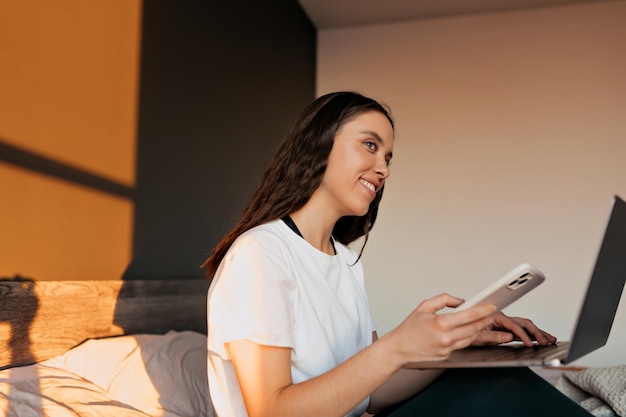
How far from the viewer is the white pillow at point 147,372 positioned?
65.5 inches

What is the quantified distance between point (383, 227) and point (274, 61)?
1.42 m

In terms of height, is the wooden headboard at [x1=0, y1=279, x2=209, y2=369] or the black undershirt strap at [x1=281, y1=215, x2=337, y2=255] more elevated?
the black undershirt strap at [x1=281, y1=215, x2=337, y2=255]

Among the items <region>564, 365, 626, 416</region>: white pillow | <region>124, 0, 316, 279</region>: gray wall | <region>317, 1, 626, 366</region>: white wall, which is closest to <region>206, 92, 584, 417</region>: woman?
<region>564, 365, 626, 416</region>: white pillow

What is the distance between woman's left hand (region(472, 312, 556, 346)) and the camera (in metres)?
1.30

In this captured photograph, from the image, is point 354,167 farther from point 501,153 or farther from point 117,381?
point 501,153

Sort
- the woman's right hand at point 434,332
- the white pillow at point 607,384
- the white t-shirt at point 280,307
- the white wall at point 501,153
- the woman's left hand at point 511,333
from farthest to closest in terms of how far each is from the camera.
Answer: the white wall at point 501,153 → the white pillow at point 607,384 → the woman's left hand at point 511,333 → the white t-shirt at point 280,307 → the woman's right hand at point 434,332

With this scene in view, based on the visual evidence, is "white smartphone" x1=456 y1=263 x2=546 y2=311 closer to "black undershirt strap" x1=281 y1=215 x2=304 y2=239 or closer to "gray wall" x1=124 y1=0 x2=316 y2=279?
"black undershirt strap" x1=281 y1=215 x2=304 y2=239

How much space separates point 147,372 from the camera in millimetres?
1747

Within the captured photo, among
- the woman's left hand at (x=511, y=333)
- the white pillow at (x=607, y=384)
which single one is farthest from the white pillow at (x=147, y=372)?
the white pillow at (x=607, y=384)

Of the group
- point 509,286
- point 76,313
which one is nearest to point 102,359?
point 76,313

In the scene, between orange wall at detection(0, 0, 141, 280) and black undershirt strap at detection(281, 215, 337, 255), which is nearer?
black undershirt strap at detection(281, 215, 337, 255)

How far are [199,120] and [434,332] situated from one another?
2044mm

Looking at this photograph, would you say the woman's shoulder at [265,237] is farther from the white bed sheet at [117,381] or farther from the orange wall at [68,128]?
the orange wall at [68,128]

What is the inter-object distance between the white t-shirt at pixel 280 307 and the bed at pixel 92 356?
43 centimetres
